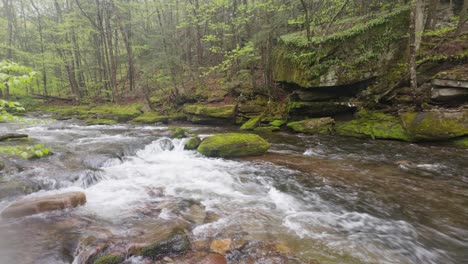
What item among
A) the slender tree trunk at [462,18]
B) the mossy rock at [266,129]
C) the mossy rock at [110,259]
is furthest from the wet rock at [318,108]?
the mossy rock at [110,259]

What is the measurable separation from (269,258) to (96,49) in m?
28.9

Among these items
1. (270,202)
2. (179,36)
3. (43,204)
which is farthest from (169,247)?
(179,36)

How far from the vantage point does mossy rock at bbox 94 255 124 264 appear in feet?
12.4

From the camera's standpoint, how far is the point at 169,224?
5.02 m

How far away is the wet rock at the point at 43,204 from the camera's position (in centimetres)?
540

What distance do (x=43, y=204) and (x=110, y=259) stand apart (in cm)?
285

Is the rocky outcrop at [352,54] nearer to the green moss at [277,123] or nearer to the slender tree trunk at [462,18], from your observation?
the slender tree trunk at [462,18]

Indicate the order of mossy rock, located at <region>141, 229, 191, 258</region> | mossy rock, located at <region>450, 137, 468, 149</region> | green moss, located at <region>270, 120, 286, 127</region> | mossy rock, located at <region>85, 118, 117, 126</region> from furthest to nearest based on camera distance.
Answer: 1. mossy rock, located at <region>85, 118, 117, 126</region>
2. green moss, located at <region>270, 120, 286, 127</region>
3. mossy rock, located at <region>450, 137, 468, 149</region>
4. mossy rock, located at <region>141, 229, 191, 258</region>

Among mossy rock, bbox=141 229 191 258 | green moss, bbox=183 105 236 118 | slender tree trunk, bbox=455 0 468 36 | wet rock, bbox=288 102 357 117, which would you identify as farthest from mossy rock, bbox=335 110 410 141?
mossy rock, bbox=141 229 191 258

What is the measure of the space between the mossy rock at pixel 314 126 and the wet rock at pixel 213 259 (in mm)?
10141

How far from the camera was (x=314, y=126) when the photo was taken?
43.4 ft

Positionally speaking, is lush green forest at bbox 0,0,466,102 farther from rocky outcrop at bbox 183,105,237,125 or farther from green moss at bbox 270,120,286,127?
green moss at bbox 270,120,286,127

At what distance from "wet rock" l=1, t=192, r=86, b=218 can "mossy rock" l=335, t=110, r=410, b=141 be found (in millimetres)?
10802

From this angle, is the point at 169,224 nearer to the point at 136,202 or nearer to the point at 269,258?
the point at 136,202
